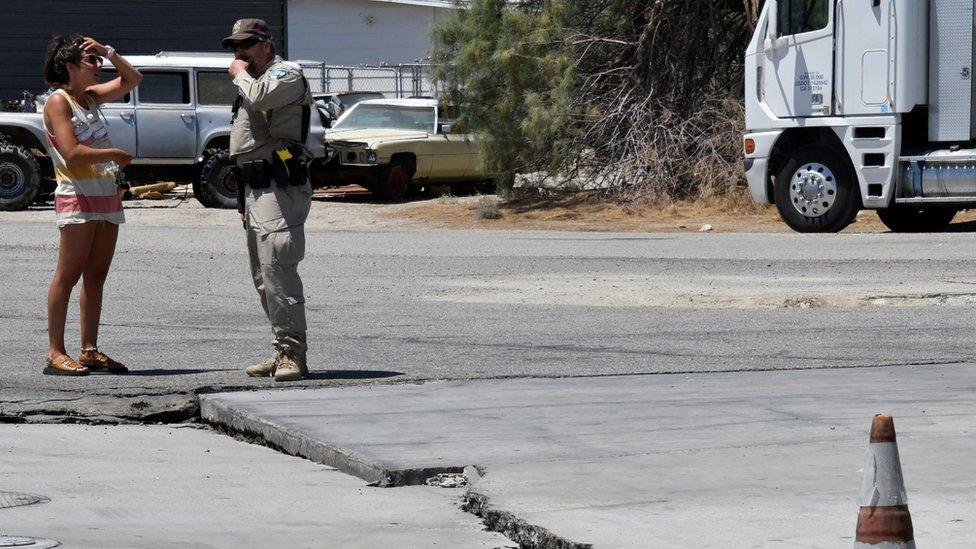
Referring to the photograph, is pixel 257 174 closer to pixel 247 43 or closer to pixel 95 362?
pixel 247 43

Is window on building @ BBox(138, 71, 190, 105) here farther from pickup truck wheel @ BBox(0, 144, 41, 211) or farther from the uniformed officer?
the uniformed officer

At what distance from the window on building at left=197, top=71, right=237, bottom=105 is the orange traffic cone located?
20394 mm

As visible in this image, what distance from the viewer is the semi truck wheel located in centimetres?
1775

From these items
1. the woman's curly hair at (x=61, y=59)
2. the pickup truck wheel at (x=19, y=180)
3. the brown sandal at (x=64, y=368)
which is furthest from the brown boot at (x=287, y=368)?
the pickup truck wheel at (x=19, y=180)

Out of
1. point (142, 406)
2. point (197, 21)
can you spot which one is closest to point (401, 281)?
point (142, 406)

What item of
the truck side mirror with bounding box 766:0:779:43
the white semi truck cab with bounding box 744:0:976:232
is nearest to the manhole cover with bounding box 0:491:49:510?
the white semi truck cab with bounding box 744:0:976:232

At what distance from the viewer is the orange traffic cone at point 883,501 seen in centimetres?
376

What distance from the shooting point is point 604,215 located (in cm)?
2289

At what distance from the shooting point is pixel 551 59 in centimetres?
2341

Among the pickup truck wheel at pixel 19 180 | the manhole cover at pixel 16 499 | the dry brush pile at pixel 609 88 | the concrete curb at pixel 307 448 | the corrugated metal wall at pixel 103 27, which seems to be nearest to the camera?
the manhole cover at pixel 16 499

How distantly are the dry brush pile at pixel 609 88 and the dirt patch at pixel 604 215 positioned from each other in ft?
1.03

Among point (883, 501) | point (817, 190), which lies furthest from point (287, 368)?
point (817, 190)

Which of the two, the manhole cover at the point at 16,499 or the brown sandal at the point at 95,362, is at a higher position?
the brown sandal at the point at 95,362

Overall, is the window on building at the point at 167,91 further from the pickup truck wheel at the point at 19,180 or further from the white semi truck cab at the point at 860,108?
the white semi truck cab at the point at 860,108
